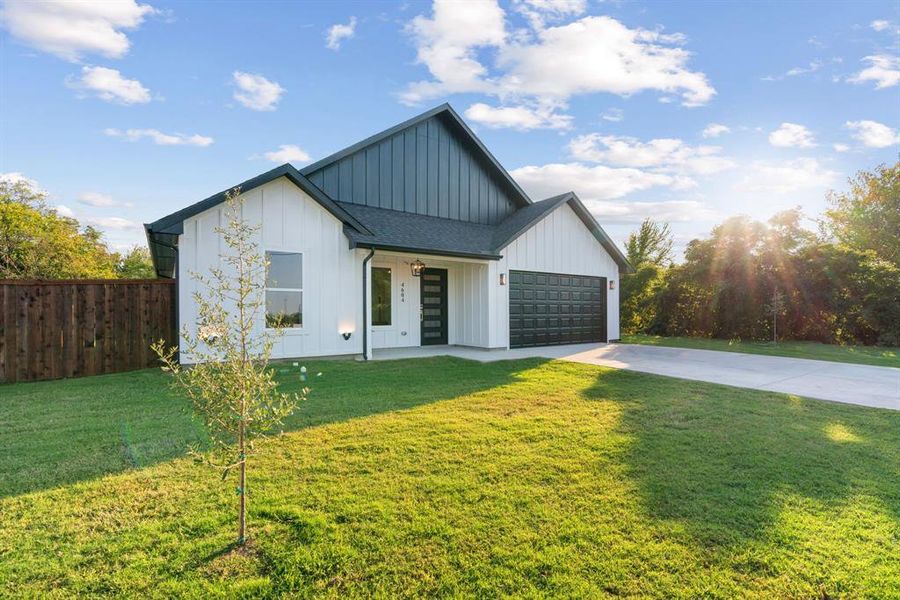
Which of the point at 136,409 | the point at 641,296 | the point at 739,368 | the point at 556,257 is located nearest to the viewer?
the point at 136,409

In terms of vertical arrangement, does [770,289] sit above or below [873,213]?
below

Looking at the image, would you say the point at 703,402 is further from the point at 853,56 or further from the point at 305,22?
the point at 853,56

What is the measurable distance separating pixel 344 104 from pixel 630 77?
8.17 meters

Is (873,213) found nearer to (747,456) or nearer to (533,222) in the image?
(533,222)

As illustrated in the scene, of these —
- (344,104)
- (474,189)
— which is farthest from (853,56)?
(344,104)

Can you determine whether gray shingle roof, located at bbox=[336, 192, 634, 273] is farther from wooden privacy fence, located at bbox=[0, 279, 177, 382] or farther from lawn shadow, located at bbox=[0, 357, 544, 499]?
wooden privacy fence, located at bbox=[0, 279, 177, 382]

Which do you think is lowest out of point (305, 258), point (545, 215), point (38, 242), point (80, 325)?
point (80, 325)

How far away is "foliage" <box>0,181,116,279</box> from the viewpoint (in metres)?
20.7

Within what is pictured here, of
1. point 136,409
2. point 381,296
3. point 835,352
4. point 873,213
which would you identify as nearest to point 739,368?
point 835,352

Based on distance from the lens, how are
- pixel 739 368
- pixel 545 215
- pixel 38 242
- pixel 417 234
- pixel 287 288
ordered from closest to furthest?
pixel 739 368 → pixel 287 288 → pixel 417 234 → pixel 545 215 → pixel 38 242

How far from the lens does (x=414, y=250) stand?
988 centimetres

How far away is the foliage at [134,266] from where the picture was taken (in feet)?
103

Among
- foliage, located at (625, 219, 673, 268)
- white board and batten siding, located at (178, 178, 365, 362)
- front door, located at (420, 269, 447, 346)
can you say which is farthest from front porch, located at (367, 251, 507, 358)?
foliage, located at (625, 219, 673, 268)

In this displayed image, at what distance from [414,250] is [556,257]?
5079 mm
